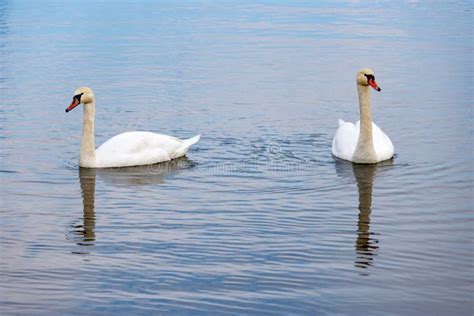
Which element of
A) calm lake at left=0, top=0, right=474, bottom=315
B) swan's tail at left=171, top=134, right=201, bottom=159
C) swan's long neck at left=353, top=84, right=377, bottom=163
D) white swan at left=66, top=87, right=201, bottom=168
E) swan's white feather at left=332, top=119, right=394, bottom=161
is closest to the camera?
calm lake at left=0, top=0, right=474, bottom=315

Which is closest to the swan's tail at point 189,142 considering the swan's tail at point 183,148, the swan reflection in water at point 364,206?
the swan's tail at point 183,148

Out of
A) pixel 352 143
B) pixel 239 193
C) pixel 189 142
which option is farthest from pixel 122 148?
Result: pixel 352 143

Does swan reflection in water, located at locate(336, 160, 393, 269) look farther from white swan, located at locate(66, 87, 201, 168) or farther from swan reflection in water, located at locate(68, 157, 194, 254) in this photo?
white swan, located at locate(66, 87, 201, 168)

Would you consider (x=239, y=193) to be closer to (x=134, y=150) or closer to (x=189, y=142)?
(x=134, y=150)

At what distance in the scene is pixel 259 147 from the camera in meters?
15.9

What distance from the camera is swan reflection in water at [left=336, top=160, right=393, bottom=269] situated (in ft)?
33.0

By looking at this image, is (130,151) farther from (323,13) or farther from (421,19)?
(323,13)

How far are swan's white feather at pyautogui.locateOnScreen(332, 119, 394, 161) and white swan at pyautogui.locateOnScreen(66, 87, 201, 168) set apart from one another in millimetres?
2197

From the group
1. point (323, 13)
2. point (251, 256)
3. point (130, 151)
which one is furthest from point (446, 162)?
point (323, 13)

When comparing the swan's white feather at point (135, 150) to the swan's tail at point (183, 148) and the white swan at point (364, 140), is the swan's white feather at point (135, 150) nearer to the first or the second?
the swan's tail at point (183, 148)

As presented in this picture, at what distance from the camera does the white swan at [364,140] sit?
14.9 meters

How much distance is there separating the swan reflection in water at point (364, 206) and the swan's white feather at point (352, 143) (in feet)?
0.40

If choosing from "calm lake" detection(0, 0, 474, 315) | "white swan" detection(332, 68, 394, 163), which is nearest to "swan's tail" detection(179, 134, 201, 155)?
"calm lake" detection(0, 0, 474, 315)

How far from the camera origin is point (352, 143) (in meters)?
15.3
